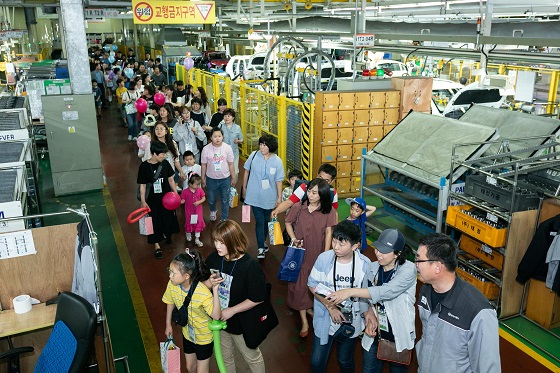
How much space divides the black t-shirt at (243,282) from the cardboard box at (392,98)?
667cm

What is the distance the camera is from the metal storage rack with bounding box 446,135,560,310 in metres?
5.51

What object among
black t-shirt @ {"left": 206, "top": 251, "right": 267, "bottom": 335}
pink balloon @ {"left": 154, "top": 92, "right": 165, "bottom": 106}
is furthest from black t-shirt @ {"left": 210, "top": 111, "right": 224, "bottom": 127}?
black t-shirt @ {"left": 206, "top": 251, "right": 267, "bottom": 335}

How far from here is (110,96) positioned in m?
22.0

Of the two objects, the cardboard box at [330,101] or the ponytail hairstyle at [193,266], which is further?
the cardboard box at [330,101]

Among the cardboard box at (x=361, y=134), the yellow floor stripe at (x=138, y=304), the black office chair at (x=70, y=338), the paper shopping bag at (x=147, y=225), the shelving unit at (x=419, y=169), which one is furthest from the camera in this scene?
Result: the cardboard box at (x=361, y=134)

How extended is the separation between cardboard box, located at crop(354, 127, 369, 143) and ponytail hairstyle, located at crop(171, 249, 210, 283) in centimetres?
636

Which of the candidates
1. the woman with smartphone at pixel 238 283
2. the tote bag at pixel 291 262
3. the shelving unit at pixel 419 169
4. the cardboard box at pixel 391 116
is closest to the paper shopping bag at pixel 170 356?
A: the woman with smartphone at pixel 238 283

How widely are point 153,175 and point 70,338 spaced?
347 cm

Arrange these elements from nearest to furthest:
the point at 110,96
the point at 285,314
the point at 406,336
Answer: the point at 406,336
the point at 285,314
the point at 110,96

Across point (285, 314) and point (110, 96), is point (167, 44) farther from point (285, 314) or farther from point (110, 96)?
point (285, 314)

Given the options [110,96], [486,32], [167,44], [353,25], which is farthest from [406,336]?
[167,44]

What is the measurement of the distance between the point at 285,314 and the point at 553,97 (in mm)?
15071

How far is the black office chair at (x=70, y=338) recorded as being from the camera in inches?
140

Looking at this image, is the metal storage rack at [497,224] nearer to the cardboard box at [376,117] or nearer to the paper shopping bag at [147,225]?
the cardboard box at [376,117]
